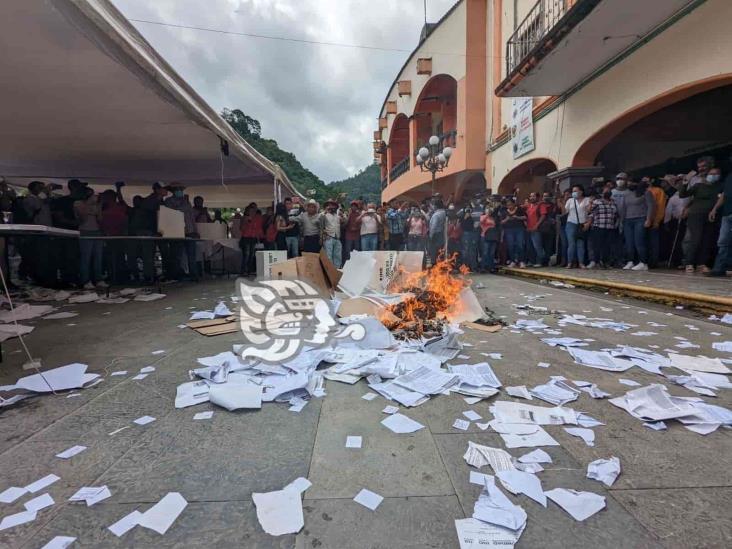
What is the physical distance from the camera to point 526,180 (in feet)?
51.0

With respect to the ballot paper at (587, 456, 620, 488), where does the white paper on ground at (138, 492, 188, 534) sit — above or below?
above

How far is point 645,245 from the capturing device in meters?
8.54

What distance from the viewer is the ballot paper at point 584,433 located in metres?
1.79

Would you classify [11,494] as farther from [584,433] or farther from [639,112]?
[639,112]

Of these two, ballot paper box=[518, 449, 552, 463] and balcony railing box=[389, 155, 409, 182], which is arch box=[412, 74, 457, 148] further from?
ballot paper box=[518, 449, 552, 463]

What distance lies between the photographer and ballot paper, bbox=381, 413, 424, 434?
191 centimetres

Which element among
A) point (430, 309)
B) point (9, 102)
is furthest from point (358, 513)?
point (9, 102)

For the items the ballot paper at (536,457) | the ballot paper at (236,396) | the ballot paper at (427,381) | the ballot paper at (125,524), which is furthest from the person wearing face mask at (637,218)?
the ballot paper at (125,524)

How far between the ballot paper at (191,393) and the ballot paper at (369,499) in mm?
1299

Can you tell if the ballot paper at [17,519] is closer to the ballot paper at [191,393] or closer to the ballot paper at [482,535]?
the ballot paper at [191,393]

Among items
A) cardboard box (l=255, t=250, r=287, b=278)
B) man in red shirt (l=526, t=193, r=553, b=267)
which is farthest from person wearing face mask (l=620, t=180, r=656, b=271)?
cardboard box (l=255, t=250, r=287, b=278)

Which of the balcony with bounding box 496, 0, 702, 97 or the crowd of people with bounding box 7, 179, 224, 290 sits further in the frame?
the crowd of people with bounding box 7, 179, 224, 290

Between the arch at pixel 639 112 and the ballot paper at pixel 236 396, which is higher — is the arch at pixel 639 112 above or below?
above

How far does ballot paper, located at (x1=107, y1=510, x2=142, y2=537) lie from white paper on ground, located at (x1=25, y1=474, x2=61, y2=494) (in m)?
0.46
